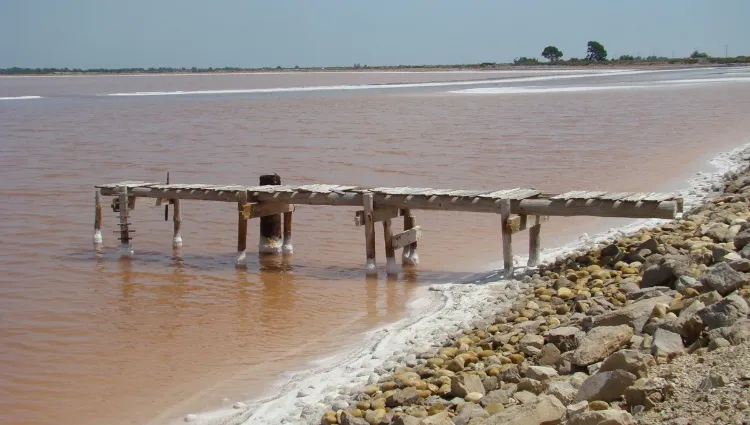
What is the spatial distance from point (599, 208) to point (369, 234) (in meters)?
3.04

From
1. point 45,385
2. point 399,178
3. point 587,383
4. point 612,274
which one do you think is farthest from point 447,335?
point 399,178

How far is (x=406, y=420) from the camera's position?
255 inches

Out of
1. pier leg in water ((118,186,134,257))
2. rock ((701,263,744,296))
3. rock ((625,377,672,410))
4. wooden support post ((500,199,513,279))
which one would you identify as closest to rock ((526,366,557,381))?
rock ((625,377,672,410))

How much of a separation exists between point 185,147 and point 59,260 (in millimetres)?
16774

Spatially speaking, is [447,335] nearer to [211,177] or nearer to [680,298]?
[680,298]

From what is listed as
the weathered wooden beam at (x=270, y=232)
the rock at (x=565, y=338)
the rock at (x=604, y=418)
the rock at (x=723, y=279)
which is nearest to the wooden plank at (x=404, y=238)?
the weathered wooden beam at (x=270, y=232)

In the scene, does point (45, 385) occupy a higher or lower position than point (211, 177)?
lower

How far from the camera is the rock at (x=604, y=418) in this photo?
523 centimetres

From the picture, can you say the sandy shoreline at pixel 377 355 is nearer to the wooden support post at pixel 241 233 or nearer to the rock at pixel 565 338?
the rock at pixel 565 338

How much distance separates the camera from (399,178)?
2216cm

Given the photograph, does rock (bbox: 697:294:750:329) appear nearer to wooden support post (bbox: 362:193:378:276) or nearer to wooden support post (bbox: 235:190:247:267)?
wooden support post (bbox: 362:193:378:276)

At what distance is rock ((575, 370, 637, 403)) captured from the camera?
583 centimetres

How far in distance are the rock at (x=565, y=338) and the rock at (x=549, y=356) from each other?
17 cm

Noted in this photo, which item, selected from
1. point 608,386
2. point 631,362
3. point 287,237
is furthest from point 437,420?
point 287,237
